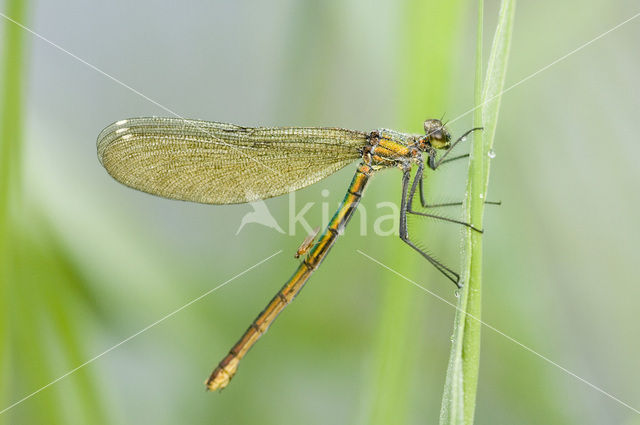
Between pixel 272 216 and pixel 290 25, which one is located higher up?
pixel 290 25

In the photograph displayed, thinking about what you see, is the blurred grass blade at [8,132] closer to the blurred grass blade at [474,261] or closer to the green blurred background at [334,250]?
the green blurred background at [334,250]

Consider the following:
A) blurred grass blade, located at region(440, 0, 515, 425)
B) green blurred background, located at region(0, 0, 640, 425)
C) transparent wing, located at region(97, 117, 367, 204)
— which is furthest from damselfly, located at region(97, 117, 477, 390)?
blurred grass blade, located at region(440, 0, 515, 425)

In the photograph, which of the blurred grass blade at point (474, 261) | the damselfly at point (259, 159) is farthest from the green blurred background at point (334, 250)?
the blurred grass blade at point (474, 261)

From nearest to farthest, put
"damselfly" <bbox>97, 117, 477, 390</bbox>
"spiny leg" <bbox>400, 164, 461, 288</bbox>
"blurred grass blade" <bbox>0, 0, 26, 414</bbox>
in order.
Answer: "blurred grass blade" <bbox>0, 0, 26, 414</bbox> < "spiny leg" <bbox>400, 164, 461, 288</bbox> < "damselfly" <bbox>97, 117, 477, 390</bbox>

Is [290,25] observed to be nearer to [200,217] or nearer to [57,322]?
[200,217]

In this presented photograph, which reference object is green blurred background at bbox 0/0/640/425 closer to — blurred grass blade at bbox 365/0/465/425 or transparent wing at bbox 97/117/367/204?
blurred grass blade at bbox 365/0/465/425

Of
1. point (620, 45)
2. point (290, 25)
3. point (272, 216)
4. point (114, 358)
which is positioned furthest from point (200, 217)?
point (620, 45)

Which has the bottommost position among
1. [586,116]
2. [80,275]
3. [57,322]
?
[57,322]
